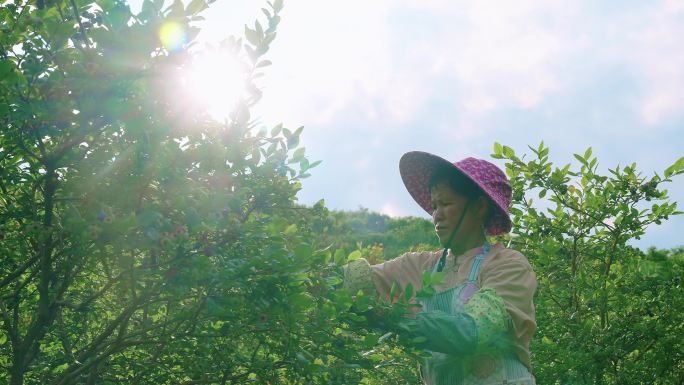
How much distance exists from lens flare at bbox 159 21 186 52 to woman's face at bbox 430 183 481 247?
49.8 inches

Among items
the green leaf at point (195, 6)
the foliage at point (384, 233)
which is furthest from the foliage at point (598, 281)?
the foliage at point (384, 233)

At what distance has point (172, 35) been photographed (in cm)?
212

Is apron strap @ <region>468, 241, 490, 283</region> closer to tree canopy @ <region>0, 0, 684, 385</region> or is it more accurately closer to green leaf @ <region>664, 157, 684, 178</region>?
tree canopy @ <region>0, 0, 684, 385</region>

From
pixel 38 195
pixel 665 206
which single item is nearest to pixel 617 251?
pixel 665 206

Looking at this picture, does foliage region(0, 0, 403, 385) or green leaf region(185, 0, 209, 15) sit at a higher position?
green leaf region(185, 0, 209, 15)

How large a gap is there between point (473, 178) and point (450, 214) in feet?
0.66

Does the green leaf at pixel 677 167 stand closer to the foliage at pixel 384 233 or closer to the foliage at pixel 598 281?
the foliage at pixel 598 281

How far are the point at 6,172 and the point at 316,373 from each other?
1175 millimetres

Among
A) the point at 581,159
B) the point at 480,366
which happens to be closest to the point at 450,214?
the point at 480,366

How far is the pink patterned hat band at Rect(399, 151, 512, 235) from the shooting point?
295cm

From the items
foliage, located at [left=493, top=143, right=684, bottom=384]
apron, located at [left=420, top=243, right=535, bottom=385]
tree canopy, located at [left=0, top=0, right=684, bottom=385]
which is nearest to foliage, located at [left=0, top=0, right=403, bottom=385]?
tree canopy, located at [left=0, top=0, right=684, bottom=385]

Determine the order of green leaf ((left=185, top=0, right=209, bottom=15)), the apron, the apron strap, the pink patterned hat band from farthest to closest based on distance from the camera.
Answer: the pink patterned hat band, the apron strap, the apron, green leaf ((left=185, top=0, right=209, bottom=15))

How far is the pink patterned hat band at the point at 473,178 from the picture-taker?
295cm

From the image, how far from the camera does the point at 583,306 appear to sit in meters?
4.76
